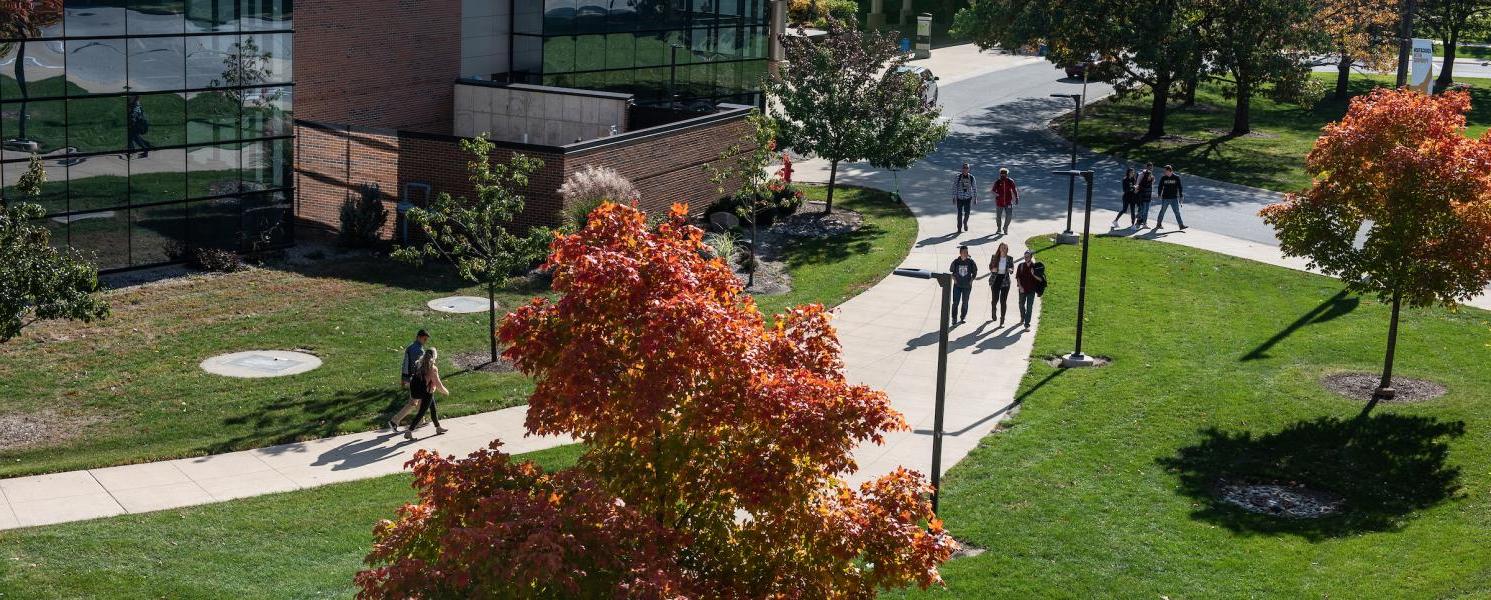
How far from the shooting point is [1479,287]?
2223cm

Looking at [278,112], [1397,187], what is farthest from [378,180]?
[1397,187]

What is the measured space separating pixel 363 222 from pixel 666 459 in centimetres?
2185

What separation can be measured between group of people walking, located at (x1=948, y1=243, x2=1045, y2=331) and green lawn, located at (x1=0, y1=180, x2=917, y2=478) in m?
2.65

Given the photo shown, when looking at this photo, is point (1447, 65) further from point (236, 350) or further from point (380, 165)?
point (236, 350)

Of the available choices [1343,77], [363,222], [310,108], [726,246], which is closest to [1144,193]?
[726,246]

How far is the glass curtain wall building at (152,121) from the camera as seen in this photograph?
26.3 meters

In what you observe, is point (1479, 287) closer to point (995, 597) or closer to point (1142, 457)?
point (1142, 457)

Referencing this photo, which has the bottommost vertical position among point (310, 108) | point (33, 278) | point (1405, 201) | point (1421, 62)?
point (33, 278)

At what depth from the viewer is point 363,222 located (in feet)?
102

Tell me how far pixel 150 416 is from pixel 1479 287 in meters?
18.7

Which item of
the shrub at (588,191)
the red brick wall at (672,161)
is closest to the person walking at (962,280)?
the shrub at (588,191)

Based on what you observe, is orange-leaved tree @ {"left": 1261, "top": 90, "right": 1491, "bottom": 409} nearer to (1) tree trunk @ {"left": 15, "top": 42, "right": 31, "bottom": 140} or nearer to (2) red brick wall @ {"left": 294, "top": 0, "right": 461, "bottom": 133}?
(2) red brick wall @ {"left": 294, "top": 0, "right": 461, "bottom": 133}

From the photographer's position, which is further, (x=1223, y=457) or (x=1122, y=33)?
(x=1122, y=33)

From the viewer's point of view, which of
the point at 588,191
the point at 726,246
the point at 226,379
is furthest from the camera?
the point at 726,246
